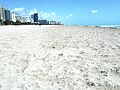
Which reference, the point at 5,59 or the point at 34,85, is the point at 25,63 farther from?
the point at 34,85

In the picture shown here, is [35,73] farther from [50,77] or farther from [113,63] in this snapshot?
[113,63]

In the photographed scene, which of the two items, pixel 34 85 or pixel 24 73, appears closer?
pixel 34 85

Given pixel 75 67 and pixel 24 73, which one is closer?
pixel 24 73

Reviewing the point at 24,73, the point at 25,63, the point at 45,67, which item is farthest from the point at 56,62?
the point at 24,73

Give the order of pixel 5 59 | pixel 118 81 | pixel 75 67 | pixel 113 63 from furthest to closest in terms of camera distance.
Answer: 1. pixel 5 59
2. pixel 113 63
3. pixel 75 67
4. pixel 118 81

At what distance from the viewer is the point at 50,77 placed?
379 centimetres

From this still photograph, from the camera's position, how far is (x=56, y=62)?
492cm

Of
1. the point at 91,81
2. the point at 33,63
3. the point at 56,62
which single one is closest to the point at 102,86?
the point at 91,81

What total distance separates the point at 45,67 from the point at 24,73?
619 millimetres

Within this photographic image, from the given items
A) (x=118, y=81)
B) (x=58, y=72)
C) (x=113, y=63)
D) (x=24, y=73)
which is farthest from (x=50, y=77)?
(x=113, y=63)

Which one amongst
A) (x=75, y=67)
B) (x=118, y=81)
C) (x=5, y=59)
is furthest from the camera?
(x=5, y=59)

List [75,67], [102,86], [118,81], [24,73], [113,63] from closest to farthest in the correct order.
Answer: [102,86] → [118,81] → [24,73] → [75,67] → [113,63]

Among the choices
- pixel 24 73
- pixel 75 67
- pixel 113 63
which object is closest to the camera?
pixel 24 73

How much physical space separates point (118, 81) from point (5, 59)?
3.23 metres
